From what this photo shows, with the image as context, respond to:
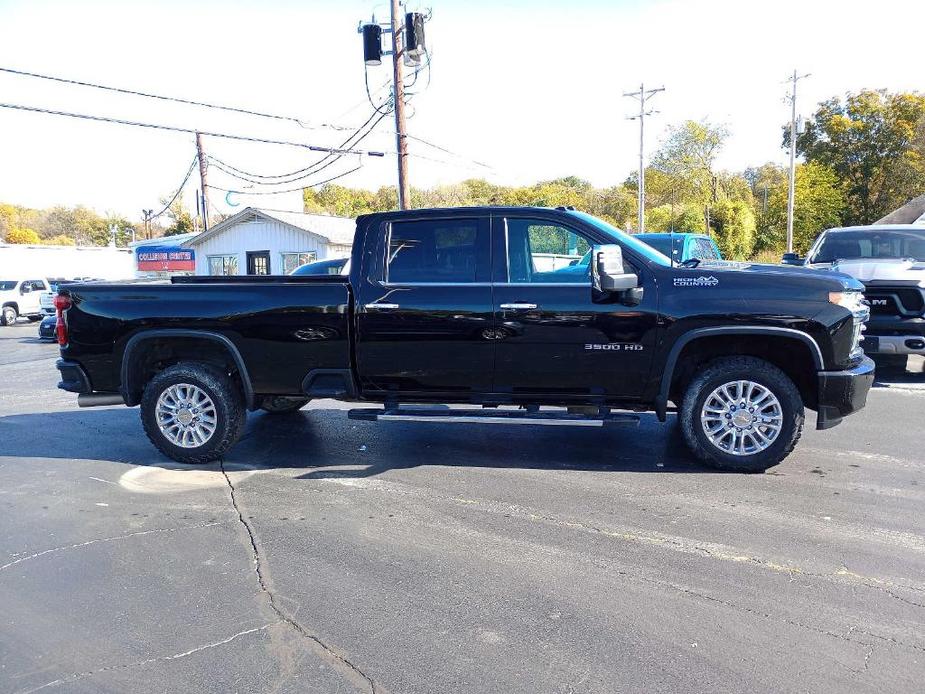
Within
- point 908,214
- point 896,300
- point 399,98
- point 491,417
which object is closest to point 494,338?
point 491,417

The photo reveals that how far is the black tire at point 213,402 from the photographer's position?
5.82 metres

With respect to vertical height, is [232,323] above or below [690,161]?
below

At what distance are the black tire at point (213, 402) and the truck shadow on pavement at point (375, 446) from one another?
0.14m

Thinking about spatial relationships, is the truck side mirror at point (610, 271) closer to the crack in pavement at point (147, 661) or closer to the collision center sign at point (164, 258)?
the crack in pavement at point (147, 661)

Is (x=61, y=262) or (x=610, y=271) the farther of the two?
(x=61, y=262)

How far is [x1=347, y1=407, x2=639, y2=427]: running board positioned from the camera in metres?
5.37

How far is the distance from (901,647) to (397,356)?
3709 millimetres

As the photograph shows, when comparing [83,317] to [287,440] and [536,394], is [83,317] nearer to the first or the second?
[287,440]

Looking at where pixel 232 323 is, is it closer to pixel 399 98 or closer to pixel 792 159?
pixel 399 98

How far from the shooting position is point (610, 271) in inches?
198

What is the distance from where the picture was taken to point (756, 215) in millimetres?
42969

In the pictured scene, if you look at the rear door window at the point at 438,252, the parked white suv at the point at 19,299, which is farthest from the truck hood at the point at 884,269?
the parked white suv at the point at 19,299

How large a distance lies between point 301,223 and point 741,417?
26661 mm

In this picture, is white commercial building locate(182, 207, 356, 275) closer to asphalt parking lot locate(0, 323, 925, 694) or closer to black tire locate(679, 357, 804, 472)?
asphalt parking lot locate(0, 323, 925, 694)
